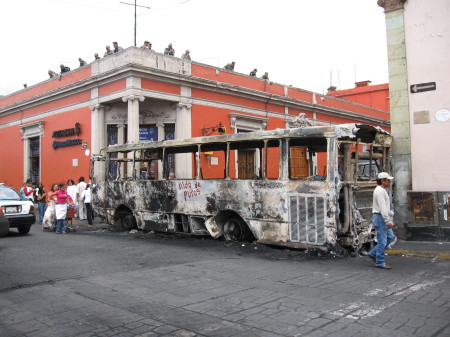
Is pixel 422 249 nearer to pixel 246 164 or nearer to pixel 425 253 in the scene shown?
pixel 425 253

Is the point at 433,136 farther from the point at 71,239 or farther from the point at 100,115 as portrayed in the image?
the point at 100,115

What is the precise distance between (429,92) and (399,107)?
2.61 ft

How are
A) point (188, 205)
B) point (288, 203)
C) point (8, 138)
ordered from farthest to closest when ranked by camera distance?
point (8, 138), point (188, 205), point (288, 203)

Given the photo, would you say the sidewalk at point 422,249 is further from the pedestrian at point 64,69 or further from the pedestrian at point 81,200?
the pedestrian at point 64,69

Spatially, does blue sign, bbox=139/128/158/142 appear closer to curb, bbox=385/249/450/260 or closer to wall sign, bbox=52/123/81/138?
wall sign, bbox=52/123/81/138

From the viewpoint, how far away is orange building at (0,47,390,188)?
1820 centimetres

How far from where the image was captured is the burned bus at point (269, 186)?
844cm

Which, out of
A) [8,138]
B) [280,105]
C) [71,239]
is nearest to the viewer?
[71,239]

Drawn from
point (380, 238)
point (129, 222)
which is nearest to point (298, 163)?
point (380, 238)

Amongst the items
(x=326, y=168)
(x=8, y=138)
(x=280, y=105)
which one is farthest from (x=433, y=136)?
(x=8, y=138)

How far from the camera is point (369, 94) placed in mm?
37031

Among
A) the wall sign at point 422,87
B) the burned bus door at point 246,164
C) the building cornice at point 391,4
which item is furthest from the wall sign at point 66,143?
the wall sign at point 422,87

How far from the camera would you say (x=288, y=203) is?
9.05 meters

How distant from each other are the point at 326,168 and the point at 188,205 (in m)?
4.11
